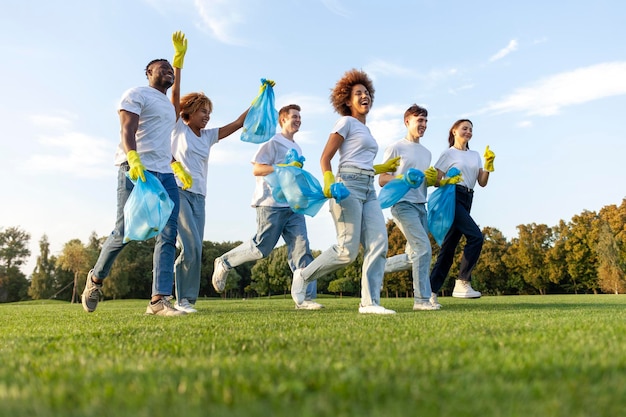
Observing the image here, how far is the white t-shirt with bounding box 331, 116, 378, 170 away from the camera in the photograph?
19.6ft

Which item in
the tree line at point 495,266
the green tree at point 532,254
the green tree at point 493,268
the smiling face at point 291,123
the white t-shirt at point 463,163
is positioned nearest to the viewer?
the white t-shirt at point 463,163

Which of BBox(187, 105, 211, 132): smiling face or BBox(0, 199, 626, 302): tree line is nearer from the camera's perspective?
BBox(187, 105, 211, 132): smiling face

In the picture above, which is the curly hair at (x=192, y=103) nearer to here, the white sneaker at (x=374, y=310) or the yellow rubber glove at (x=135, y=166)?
the yellow rubber glove at (x=135, y=166)

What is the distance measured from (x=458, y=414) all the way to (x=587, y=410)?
0.38m

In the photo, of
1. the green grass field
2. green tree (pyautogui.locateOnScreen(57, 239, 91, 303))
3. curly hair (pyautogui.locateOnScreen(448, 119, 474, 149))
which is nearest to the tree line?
green tree (pyautogui.locateOnScreen(57, 239, 91, 303))

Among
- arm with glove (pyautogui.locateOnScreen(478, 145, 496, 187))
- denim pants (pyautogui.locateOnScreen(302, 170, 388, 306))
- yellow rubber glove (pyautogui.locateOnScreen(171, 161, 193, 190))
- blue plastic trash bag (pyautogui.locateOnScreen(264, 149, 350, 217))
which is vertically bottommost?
denim pants (pyautogui.locateOnScreen(302, 170, 388, 306))

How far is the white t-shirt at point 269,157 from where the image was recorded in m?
7.67

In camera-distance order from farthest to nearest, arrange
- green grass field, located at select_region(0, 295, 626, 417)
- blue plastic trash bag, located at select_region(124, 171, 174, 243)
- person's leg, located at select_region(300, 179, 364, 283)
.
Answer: person's leg, located at select_region(300, 179, 364, 283), blue plastic trash bag, located at select_region(124, 171, 174, 243), green grass field, located at select_region(0, 295, 626, 417)

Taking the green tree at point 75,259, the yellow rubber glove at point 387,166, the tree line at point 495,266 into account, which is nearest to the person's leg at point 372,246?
the yellow rubber glove at point 387,166

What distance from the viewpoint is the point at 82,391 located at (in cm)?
177

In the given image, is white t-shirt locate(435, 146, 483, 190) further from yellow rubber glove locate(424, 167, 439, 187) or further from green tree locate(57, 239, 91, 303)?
green tree locate(57, 239, 91, 303)

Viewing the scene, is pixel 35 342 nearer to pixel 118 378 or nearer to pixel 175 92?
pixel 118 378

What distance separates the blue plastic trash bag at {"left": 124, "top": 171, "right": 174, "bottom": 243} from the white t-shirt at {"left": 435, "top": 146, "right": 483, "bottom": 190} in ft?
13.4

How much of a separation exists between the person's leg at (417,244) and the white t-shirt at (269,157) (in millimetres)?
1690
